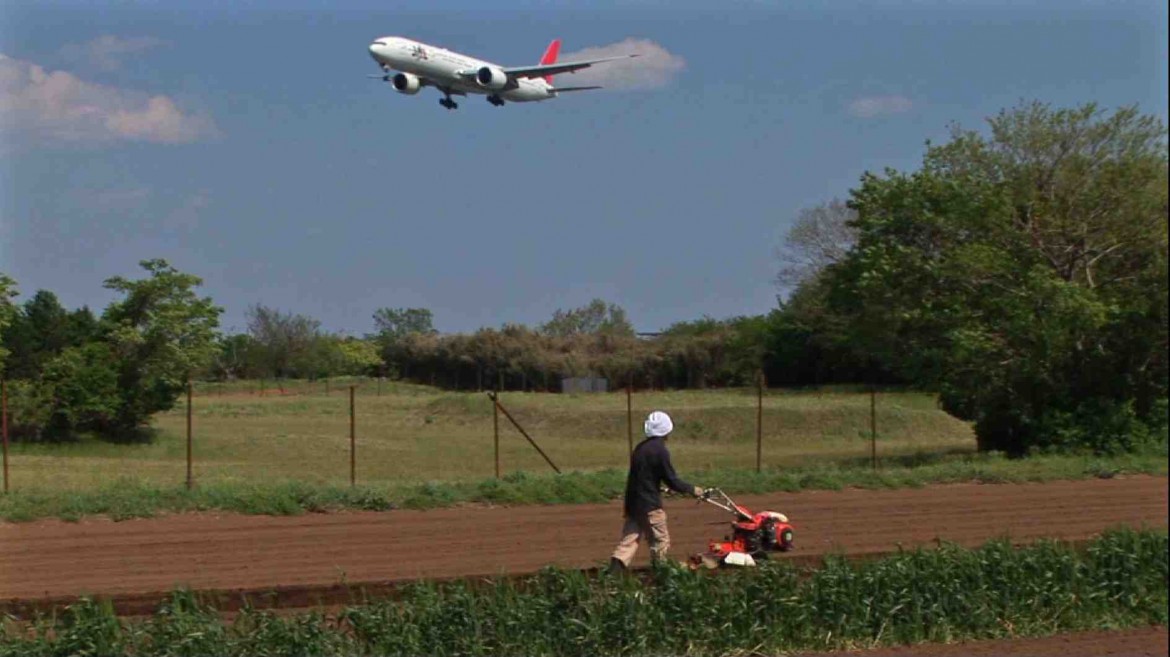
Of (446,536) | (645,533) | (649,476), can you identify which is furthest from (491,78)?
(645,533)

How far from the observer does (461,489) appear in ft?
77.5

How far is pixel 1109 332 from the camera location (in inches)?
880

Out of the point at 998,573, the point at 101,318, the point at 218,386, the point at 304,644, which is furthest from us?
the point at 218,386

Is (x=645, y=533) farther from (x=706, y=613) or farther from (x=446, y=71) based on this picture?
(x=446, y=71)

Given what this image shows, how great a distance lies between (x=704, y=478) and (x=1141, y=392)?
25.8 ft

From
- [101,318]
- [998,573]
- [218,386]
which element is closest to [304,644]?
[998,573]

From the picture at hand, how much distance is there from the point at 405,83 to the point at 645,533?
815 inches

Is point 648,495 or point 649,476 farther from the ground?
point 649,476

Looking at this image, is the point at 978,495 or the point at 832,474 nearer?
the point at 978,495

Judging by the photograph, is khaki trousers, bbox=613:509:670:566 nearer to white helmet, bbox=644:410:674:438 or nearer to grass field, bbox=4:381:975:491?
white helmet, bbox=644:410:674:438

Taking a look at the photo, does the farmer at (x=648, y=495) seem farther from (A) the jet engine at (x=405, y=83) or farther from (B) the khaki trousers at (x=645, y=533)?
(A) the jet engine at (x=405, y=83)

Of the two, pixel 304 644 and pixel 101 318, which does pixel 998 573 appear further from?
pixel 101 318

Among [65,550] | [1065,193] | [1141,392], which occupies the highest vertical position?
[1065,193]

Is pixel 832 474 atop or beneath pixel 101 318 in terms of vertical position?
beneath
